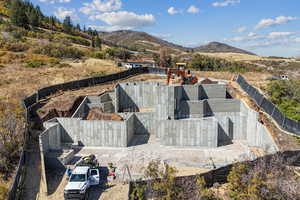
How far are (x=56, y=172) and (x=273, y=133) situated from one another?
592 inches

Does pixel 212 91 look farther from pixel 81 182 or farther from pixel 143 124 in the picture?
pixel 81 182

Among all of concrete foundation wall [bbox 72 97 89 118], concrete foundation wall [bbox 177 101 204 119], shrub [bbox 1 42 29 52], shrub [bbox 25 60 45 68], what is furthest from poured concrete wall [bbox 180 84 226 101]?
shrub [bbox 1 42 29 52]

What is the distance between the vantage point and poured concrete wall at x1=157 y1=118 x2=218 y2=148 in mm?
17266

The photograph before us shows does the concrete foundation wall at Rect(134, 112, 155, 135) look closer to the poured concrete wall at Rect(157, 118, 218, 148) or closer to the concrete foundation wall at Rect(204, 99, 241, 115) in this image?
the poured concrete wall at Rect(157, 118, 218, 148)

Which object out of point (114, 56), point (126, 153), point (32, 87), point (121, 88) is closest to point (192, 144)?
point (126, 153)

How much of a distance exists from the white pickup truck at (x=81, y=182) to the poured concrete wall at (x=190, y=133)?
6523 millimetres

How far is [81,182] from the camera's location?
38.4ft

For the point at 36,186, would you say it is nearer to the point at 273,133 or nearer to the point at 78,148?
the point at 78,148

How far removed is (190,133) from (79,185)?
9202 millimetres

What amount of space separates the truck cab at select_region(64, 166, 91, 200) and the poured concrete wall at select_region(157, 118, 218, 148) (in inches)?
275

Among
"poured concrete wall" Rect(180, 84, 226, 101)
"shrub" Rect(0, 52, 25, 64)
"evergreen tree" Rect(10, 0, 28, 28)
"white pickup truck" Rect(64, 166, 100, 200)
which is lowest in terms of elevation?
"white pickup truck" Rect(64, 166, 100, 200)

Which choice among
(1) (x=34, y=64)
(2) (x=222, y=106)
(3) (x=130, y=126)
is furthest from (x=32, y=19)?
(2) (x=222, y=106)

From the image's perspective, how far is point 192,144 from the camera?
17.6 metres

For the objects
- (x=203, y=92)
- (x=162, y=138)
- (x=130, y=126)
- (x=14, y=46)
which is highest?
(x=14, y=46)
